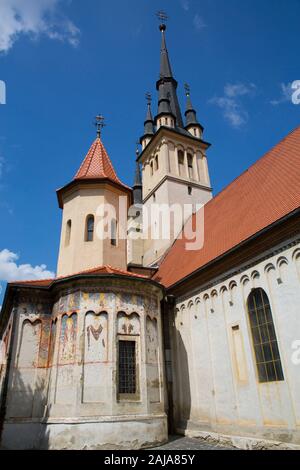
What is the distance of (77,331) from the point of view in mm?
10633

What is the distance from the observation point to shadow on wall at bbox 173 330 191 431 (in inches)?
515

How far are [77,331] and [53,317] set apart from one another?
167 centimetres

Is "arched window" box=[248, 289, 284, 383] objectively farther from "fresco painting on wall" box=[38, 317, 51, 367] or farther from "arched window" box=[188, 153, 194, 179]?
"arched window" box=[188, 153, 194, 179]

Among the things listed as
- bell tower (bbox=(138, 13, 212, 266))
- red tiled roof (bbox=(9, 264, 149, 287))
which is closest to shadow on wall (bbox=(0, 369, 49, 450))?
red tiled roof (bbox=(9, 264, 149, 287))

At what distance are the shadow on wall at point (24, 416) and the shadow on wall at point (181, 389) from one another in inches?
208

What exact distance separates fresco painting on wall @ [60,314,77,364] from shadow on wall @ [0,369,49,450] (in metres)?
1.56

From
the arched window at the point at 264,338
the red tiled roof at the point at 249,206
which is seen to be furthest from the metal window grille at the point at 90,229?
the arched window at the point at 264,338

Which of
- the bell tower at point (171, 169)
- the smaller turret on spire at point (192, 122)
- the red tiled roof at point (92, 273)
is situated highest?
the smaller turret on spire at point (192, 122)

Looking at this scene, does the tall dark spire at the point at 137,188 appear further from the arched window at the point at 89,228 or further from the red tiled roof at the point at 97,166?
the arched window at the point at 89,228

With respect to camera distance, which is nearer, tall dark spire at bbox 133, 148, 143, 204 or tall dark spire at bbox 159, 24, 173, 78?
tall dark spire at bbox 159, 24, 173, 78

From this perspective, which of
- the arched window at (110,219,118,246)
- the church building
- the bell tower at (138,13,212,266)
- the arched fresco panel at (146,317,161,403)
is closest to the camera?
the church building

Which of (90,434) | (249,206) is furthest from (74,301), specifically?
(249,206)

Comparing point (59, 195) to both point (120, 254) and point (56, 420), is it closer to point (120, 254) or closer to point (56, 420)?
point (120, 254)

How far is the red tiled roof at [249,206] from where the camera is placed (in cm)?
1107
